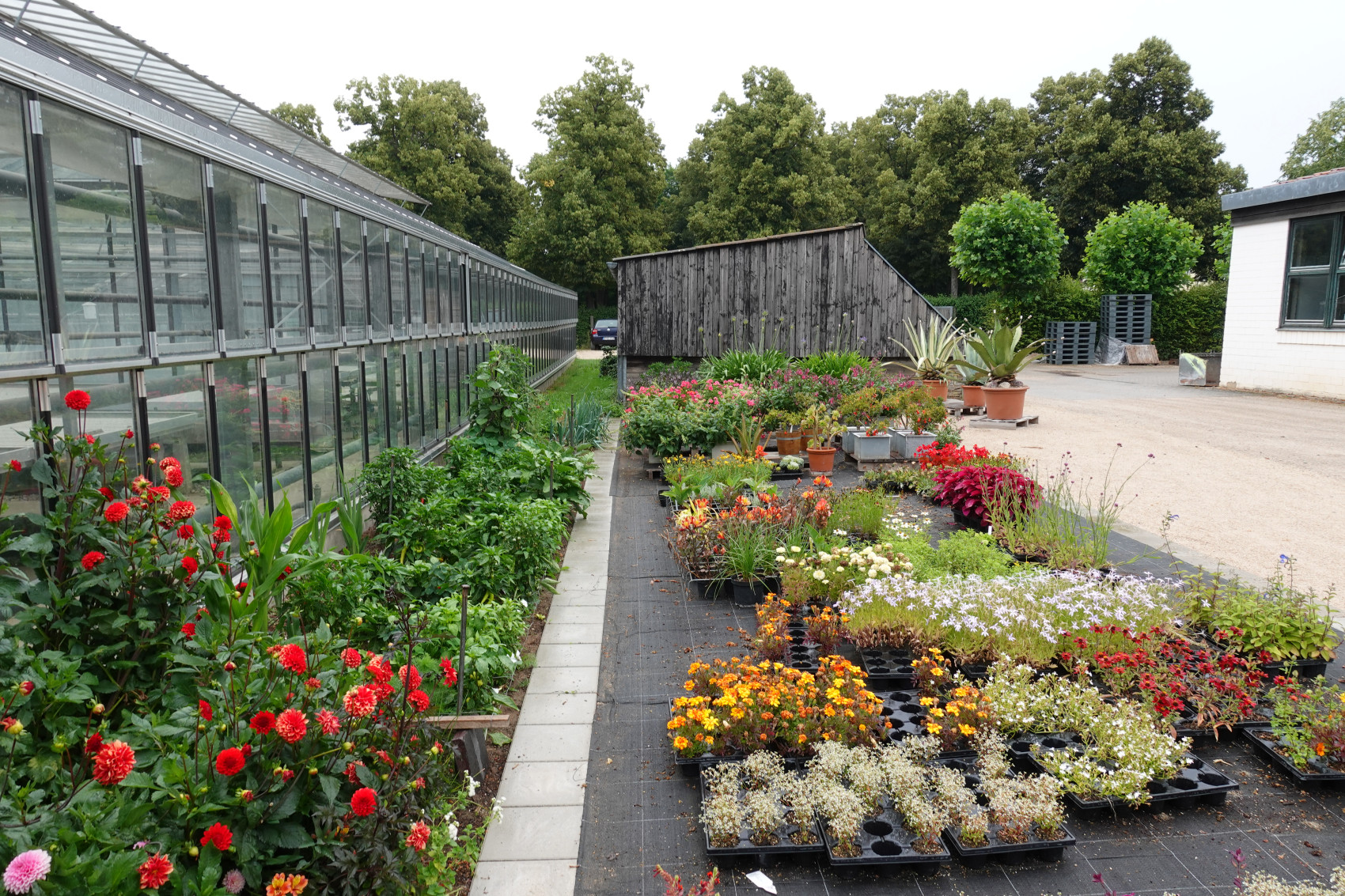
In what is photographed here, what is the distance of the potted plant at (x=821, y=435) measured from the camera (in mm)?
8633

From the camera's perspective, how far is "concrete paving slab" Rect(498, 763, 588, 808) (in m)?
2.95

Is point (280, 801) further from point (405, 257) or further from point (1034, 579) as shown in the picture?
point (405, 257)

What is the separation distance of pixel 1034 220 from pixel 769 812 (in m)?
21.2

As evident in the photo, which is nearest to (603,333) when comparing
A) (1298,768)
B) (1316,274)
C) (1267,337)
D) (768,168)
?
(768,168)

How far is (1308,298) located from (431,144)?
94.1ft

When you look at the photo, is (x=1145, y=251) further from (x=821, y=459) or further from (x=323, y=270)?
(x=323, y=270)

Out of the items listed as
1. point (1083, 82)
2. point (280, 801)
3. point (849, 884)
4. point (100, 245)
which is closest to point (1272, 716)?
point (849, 884)

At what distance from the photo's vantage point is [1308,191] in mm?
13711

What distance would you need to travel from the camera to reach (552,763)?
3.20 metres

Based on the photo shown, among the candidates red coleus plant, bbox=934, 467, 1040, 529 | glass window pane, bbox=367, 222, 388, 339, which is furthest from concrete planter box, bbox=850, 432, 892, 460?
glass window pane, bbox=367, 222, 388, 339

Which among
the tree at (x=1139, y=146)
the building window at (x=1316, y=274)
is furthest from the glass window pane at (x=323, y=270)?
the tree at (x=1139, y=146)

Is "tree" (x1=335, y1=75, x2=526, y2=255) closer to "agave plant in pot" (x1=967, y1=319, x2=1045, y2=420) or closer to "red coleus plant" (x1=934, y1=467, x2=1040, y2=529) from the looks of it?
"agave plant in pot" (x1=967, y1=319, x2=1045, y2=420)

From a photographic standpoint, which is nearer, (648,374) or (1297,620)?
(1297,620)

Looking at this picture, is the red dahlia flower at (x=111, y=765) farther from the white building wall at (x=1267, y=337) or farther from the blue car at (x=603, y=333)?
the blue car at (x=603, y=333)
